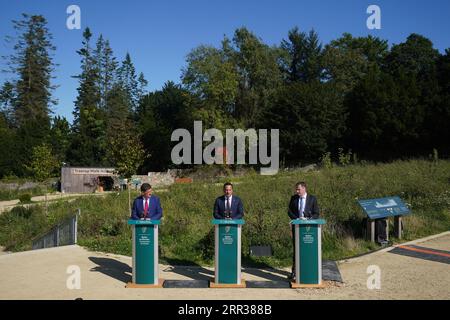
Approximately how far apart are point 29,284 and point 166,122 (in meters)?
61.0

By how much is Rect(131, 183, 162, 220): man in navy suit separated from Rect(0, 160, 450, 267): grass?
2623 mm

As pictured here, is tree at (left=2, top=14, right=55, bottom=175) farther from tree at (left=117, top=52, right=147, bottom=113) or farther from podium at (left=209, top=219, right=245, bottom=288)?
podium at (left=209, top=219, right=245, bottom=288)

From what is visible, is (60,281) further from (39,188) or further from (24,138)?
(24,138)

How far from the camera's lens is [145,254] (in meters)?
8.34

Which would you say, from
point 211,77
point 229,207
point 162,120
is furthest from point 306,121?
point 229,207

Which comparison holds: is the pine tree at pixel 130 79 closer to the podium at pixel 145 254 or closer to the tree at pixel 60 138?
the tree at pixel 60 138

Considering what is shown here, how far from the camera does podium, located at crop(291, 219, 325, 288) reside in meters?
8.34

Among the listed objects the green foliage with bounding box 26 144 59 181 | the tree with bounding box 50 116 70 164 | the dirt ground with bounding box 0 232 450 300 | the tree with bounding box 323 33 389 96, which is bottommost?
the dirt ground with bounding box 0 232 450 300

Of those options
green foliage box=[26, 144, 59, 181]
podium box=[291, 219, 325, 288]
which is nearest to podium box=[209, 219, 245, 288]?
podium box=[291, 219, 325, 288]

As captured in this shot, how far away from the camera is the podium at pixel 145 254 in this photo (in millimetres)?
8297

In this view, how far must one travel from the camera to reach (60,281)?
862cm

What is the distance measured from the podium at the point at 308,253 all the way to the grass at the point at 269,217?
6.91ft

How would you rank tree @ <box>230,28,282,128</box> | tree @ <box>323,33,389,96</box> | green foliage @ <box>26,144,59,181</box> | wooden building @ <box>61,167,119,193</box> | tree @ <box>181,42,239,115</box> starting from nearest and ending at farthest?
green foliage @ <box>26,144,59,181</box>, wooden building @ <box>61,167,119,193</box>, tree @ <box>181,42,239,115</box>, tree @ <box>230,28,282,128</box>, tree @ <box>323,33,389,96</box>

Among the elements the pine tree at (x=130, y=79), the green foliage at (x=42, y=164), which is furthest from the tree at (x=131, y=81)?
the green foliage at (x=42, y=164)
